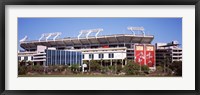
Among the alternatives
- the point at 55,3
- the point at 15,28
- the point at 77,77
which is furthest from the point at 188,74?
the point at 15,28

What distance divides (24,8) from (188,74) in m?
1.92

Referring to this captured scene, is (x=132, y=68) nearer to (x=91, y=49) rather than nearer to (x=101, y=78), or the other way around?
(x=101, y=78)

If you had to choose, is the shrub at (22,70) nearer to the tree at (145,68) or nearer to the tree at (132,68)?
the tree at (132,68)

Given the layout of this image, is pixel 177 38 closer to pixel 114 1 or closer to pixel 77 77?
pixel 114 1

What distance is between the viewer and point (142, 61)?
17.0ft

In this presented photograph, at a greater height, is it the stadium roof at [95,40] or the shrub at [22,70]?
the stadium roof at [95,40]

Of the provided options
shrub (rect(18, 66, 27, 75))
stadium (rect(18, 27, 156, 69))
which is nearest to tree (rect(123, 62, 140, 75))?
stadium (rect(18, 27, 156, 69))

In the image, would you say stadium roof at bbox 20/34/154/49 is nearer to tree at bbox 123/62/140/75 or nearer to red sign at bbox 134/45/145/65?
red sign at bbox 134/45/145/65

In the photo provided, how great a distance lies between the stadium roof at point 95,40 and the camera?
513 cm

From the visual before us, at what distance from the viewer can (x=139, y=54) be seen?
204 inches

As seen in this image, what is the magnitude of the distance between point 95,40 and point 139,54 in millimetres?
515

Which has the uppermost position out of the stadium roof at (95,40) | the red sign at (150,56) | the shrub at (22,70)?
the stadium roof at (95,40)

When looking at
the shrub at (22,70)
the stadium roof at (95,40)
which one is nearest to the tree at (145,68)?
the stadium roof at (95,40)

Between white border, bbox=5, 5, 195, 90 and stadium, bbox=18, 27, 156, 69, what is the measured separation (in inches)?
6.7
